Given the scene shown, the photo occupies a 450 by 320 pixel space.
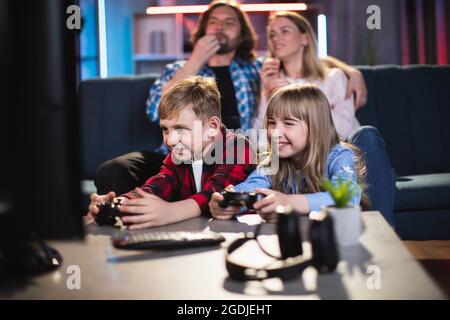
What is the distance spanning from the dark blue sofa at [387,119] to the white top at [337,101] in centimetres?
27

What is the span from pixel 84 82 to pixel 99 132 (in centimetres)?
26

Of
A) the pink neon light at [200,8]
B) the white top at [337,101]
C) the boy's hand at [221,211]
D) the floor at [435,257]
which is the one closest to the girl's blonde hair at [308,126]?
the boy's hand at [221,211]

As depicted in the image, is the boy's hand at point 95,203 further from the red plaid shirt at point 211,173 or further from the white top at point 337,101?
the white top at point 337,101

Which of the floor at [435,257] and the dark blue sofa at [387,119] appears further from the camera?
the dark blue sofa at [387,119]

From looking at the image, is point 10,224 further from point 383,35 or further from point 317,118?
point 383,35

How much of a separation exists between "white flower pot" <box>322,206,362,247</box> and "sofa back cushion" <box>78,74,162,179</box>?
1650mm

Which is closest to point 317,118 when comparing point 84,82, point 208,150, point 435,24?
point 208,150

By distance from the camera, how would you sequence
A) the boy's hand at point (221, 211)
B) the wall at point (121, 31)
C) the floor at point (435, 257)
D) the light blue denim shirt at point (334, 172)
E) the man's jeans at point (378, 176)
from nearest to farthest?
the boy's hand at point (221, 211)
the light blue denim shirt at point (334, 172)
the man's jeans at point (378, 176)
the floor at point (435, 257)
the wall at point (121, 31)

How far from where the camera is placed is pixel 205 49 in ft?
7.23

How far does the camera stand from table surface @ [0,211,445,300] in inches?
25.9

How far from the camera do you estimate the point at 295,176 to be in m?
1.38

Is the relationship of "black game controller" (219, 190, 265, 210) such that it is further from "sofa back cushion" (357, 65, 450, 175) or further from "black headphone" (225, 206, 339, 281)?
"sofa back cushion" (357, 65, 450, 175)

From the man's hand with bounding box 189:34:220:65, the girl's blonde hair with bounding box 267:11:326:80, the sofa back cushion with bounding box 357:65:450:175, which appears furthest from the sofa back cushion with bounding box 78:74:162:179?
the sofa back cushion with bounding box 357:65:450:175

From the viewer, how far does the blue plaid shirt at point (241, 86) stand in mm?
2232
